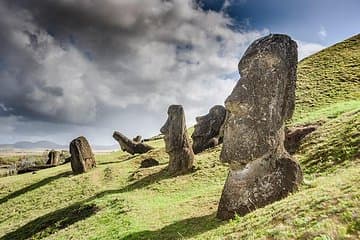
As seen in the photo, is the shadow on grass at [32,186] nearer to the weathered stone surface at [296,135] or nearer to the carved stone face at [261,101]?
the weathered stone surface at [296,135]

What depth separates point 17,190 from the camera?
1607 inches

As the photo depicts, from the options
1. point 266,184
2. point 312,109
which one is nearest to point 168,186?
point 266,184

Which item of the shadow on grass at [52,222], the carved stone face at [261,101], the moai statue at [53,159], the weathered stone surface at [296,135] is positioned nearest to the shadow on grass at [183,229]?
the carved stone face at [261,101]

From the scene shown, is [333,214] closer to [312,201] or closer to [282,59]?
[312,201]

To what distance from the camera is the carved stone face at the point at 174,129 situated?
1336 inches

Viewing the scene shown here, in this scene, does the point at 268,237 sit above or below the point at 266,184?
below

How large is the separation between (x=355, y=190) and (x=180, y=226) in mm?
8045

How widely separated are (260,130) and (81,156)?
29.7 metres

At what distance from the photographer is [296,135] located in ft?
97.2

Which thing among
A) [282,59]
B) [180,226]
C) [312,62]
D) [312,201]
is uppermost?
[312,62]

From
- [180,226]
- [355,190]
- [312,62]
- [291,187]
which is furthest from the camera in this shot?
[312,62]

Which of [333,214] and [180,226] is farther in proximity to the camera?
[180,226]

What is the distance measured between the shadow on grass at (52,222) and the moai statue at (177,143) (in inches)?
360

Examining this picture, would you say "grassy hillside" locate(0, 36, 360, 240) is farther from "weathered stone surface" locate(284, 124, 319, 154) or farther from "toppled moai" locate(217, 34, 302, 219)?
"toppled moai" locate(217, 34, 302, 219)
